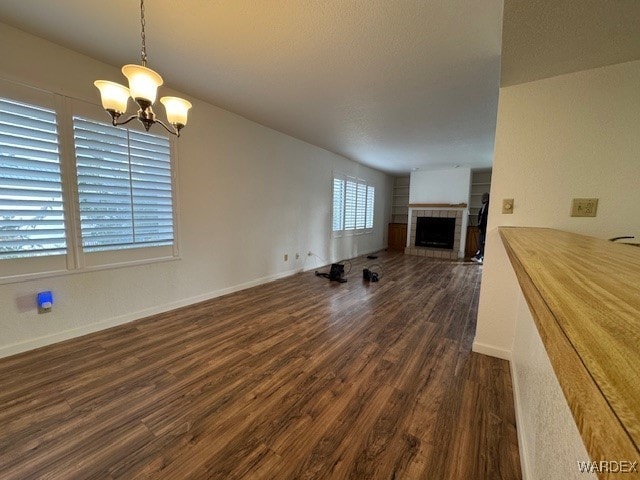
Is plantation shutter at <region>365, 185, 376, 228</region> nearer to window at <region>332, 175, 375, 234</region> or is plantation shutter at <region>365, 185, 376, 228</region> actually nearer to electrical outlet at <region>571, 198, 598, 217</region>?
window at <region>332, 175, 375, 234</region>

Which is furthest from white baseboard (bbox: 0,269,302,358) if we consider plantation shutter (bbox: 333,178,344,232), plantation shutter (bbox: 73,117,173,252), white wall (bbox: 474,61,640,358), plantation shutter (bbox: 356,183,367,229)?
plantation shutter (bbox: 356,183,367,229)

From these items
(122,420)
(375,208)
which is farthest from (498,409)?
(375,208)

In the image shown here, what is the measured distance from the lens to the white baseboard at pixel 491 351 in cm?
219

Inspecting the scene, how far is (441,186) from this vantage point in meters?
7.01

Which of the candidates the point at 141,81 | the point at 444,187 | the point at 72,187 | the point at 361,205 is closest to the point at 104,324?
the point at 72,187

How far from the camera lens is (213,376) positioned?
6.16ft

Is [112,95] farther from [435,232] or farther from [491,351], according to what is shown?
[435,232]

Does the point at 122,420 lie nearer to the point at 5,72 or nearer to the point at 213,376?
the point at 213,376

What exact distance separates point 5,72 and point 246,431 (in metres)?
2.89

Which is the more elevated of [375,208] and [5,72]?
[5,72]

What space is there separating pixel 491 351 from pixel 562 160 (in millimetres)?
1519

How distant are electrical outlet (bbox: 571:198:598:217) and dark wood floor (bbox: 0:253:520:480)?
122 cm

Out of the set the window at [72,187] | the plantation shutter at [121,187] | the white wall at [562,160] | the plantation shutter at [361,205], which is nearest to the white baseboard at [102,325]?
the window at [72,187]

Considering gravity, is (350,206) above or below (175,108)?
below
